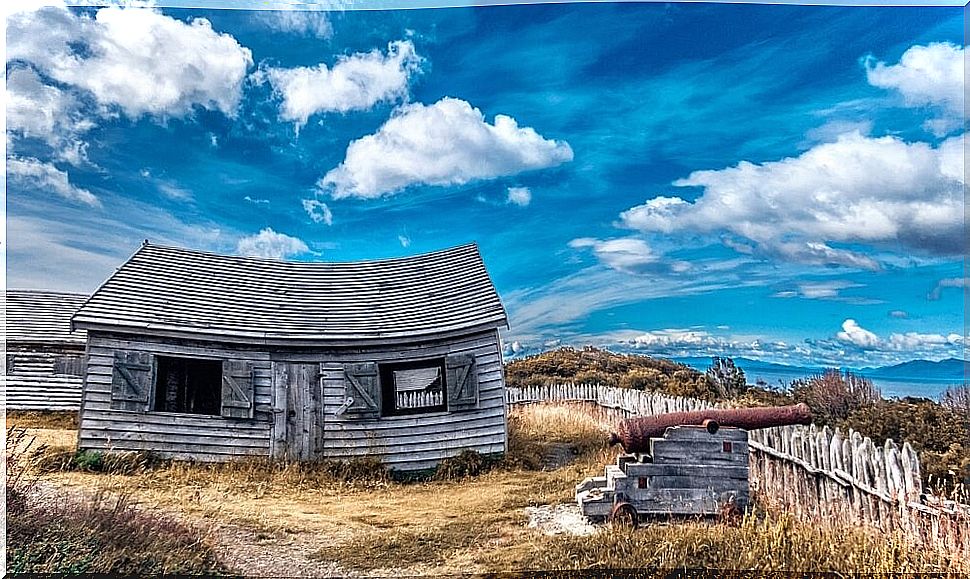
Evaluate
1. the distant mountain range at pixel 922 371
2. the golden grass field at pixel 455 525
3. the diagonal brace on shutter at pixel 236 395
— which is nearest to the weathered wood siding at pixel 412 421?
the golden grass field at pixel 455 525

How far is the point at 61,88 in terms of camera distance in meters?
8.97

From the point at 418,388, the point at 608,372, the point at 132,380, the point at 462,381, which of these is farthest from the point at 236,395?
the point at 418,388

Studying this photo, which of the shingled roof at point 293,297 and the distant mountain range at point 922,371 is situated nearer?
the distant mountain range at point 922,371

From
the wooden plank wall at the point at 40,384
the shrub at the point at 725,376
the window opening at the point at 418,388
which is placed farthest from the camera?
the window opening at the point at 418,388

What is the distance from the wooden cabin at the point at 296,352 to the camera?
9.44 metres

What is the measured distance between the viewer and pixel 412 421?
9625 millimetres

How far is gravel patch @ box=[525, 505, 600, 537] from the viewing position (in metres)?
7.75

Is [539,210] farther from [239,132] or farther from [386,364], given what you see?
[239,132]

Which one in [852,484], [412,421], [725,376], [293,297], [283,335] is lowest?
[852,484]

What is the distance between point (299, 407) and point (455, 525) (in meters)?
2.56

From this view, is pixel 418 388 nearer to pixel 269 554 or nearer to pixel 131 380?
pixel 131 380

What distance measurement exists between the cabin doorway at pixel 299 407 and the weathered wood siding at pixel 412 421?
0.04 m

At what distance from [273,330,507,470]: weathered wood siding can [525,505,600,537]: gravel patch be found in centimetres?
147

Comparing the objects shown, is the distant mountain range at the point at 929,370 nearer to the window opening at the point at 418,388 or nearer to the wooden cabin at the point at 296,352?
the wooden cabin at the point at 296,352
